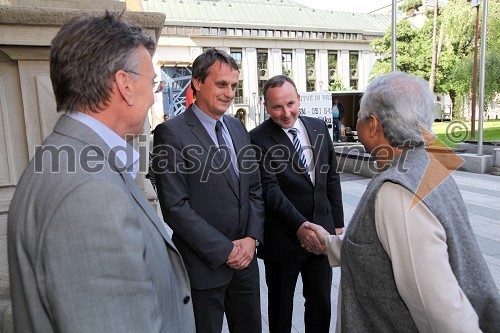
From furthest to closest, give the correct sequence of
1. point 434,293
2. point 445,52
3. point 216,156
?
point 445,52 → point 216,156 → point 434,293

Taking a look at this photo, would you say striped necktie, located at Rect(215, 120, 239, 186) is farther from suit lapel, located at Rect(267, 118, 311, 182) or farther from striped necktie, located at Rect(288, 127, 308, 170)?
striped necktie, located at Rect(288, 127, 308, 170)

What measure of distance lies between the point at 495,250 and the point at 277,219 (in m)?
3.44

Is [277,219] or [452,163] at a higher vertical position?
[452,163]

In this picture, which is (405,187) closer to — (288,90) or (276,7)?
(288,90)

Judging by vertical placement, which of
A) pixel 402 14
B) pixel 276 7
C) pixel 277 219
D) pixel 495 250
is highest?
pixel 276 7

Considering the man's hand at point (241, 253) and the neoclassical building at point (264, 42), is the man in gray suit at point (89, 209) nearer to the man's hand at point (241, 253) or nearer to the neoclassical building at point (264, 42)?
the man's hand at point (241, 253)

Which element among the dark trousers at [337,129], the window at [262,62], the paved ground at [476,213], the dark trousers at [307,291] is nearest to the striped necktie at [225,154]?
the dark trousers at [307,291]

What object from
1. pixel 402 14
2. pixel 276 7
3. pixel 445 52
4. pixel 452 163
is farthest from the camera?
pixel 276 7

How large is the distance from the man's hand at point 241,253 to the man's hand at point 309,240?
12.9 inches

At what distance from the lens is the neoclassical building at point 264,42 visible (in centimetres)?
4497

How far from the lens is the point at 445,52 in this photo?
108 ft

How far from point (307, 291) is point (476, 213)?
4766 mm

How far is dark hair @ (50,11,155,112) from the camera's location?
1031 millimetres

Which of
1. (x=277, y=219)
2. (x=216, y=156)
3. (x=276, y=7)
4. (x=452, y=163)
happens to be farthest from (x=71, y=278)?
(x=276, y=7)
